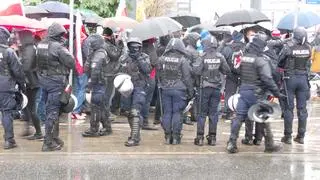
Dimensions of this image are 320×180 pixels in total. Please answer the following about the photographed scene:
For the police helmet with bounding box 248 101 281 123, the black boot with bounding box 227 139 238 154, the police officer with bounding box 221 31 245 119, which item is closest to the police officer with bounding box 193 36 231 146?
the black boot with bounding box 227 139 238 154

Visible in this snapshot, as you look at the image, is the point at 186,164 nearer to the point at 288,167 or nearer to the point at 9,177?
the point at 288,167

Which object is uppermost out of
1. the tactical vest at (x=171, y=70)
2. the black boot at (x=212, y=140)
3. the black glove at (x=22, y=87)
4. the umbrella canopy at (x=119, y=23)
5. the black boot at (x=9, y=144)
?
the umbrella canopy at (x=119, y=23)

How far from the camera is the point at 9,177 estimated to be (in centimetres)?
801

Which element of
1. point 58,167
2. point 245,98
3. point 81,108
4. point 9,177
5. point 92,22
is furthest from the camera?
point 92,22

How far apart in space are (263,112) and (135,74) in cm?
231

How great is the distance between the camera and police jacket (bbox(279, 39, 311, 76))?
1034 centimetres

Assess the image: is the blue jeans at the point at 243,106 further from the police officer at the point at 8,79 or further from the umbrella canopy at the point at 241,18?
the police officer at the point at 8,79

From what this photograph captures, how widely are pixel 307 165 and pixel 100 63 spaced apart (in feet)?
13.0

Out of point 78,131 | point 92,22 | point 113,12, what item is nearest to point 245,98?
point 78,131

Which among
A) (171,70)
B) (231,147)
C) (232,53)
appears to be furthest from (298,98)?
(171,70)

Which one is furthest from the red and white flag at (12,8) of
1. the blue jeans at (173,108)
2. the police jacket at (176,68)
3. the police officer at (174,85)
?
the blue jeans at (173,108)

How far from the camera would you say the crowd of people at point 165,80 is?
9.67 meters

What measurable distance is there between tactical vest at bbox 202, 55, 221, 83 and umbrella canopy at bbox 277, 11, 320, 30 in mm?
3258

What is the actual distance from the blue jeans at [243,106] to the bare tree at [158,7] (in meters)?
37.4
